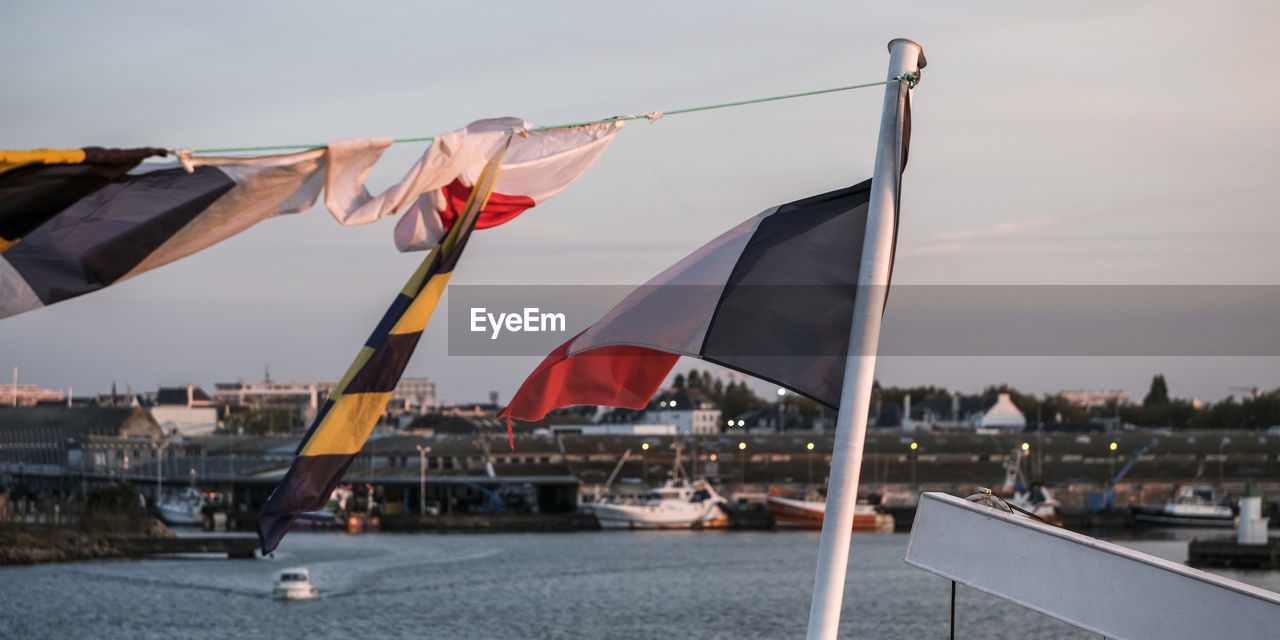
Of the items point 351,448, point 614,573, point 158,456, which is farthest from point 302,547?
point 351,448

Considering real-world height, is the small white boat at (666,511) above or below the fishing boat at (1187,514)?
below

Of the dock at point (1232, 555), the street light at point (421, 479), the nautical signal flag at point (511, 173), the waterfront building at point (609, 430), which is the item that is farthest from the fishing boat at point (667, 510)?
the nautical signal flag at point (511, 173)

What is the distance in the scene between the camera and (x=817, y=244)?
604cm

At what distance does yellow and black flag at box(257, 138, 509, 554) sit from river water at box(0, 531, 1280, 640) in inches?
1449

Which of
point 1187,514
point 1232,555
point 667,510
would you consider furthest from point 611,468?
point 1232,555

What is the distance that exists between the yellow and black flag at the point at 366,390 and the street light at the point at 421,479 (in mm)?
92265

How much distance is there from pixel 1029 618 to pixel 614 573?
63.1ft

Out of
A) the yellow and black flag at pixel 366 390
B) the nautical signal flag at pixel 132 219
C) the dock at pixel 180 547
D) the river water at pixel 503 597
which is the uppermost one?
the nautical signal flag at pixel 132 219

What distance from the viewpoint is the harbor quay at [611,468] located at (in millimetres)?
102625

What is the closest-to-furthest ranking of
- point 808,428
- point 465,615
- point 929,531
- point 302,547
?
point 929,531 < point 465,615 < point 302,547 < point 808,428

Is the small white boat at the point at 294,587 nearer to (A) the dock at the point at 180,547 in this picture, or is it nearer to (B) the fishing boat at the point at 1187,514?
(A) the dock at the point at 180,547

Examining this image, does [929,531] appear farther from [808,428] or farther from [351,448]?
[808,428]

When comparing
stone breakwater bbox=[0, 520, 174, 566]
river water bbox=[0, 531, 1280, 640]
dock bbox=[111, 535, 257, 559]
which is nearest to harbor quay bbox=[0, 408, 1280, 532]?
stone breakwater bbox=[0, 520, 174, 566]

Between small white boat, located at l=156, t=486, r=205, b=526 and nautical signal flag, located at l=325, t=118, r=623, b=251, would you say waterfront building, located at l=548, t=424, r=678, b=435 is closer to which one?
small white boat, located at l=156, t=486, r=205, b=526
